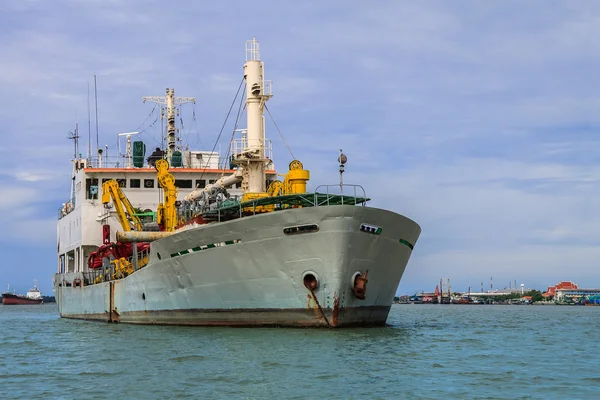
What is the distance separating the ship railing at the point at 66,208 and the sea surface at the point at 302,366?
988 inches

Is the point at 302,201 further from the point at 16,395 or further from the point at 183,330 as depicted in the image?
the point at 16,395

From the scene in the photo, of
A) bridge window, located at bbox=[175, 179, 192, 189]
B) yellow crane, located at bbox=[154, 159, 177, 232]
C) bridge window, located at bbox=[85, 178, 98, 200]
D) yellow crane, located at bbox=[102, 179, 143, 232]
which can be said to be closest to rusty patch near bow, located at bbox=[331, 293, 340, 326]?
yellow crane, located at bbox=[154, 159, 177, 232]

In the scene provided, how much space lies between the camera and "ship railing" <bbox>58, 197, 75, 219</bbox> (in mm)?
52181

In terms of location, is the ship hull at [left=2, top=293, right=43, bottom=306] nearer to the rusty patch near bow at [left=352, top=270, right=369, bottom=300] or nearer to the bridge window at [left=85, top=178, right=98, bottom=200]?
the bridge window at [left=85, top=178, right=98, bottom=200]

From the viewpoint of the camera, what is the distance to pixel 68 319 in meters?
49.3

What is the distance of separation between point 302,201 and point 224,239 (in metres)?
3.17

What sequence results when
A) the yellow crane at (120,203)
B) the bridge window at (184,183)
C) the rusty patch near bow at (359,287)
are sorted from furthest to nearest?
the bridge window at (184,183), the yellow crane at (120,203), the rusty patch near bow at (359,287)

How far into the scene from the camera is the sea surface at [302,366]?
15.9 m

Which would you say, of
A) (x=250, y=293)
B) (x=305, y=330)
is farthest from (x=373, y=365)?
(x=250, y=293)

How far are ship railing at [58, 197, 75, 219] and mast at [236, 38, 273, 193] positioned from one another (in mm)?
22934

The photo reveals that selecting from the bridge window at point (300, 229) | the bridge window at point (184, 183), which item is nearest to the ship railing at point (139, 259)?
the bridge window at point (184, 183)

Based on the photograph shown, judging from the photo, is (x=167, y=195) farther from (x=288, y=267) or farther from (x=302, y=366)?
(x=302, y=366)

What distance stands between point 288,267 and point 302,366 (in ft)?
24.3

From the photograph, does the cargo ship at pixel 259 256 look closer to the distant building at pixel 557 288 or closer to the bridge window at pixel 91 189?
the bridge window at pixel 91 189
